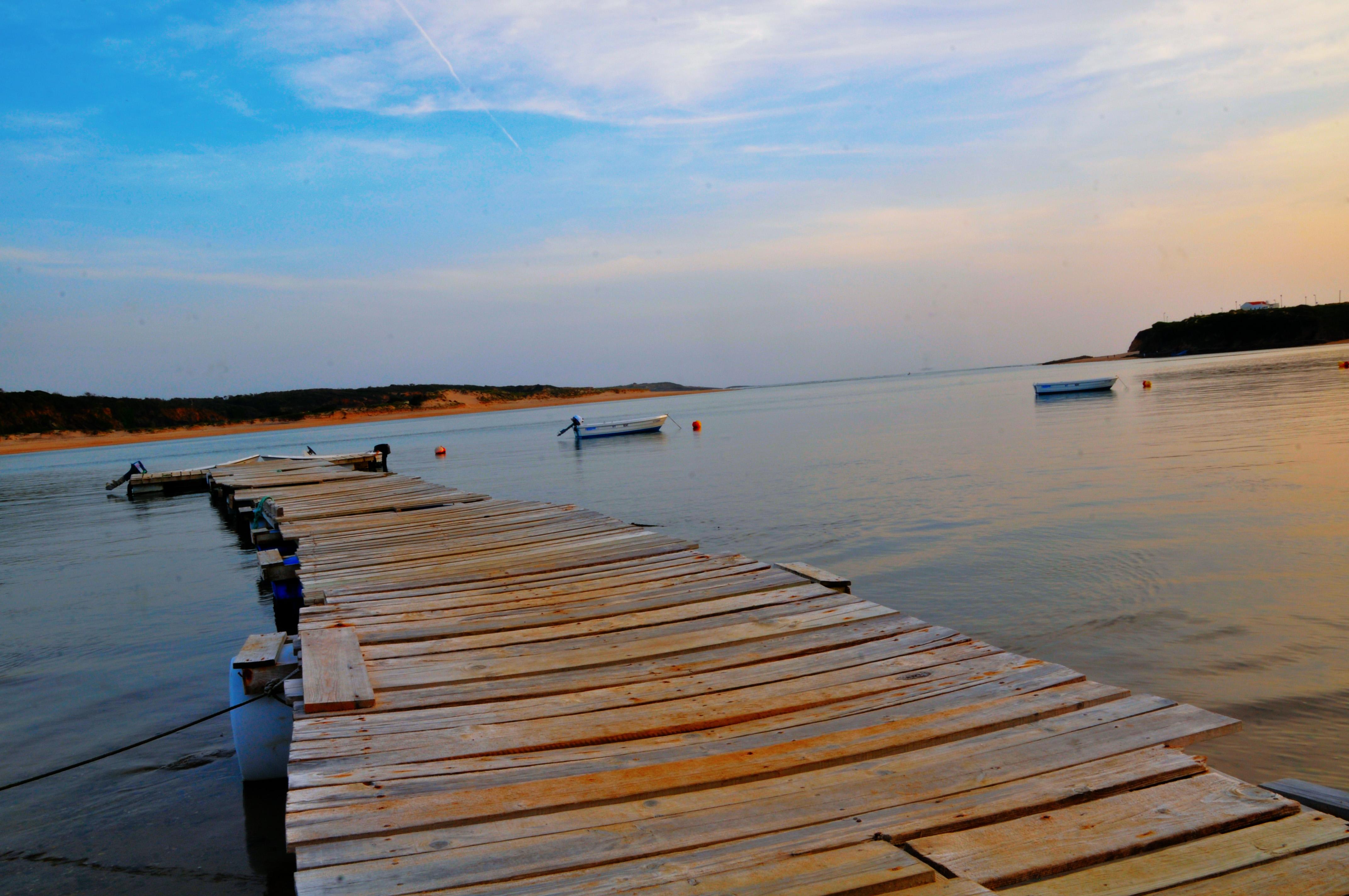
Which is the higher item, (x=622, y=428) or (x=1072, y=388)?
(x=1072, y=388)

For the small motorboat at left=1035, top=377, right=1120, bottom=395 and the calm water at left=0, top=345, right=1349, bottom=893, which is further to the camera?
the small motorboat at left=1035, top=377, right=1120, bottom=395

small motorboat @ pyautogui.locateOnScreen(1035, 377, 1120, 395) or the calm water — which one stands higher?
small motorboat @ pyautogui.locateOnScreen(1035, 377, 1120, 395)

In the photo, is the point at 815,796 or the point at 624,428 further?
the point at 624,428

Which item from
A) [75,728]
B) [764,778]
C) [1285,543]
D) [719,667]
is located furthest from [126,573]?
[1285,543]

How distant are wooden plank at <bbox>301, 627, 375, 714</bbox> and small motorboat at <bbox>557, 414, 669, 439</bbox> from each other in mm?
43188

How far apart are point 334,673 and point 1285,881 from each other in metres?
4.16

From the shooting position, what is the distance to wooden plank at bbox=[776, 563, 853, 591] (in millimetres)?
6172

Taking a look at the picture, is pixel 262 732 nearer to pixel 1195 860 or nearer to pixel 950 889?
pixel 950 889

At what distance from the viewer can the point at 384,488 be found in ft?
54.3

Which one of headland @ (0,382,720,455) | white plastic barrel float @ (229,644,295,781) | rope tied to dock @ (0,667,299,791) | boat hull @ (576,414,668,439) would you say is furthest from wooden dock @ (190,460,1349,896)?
headland @ (0,382,720,455)

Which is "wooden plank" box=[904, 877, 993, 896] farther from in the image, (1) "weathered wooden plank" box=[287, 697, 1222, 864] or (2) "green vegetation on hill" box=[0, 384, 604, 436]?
(2) "green vegetation on hill" box=[0, 384, 604, 436]

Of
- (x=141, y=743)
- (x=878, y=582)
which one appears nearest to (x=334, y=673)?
(x=141, y=743)

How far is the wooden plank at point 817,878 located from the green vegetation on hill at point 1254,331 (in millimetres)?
153181

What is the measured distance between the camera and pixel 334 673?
4551mm
